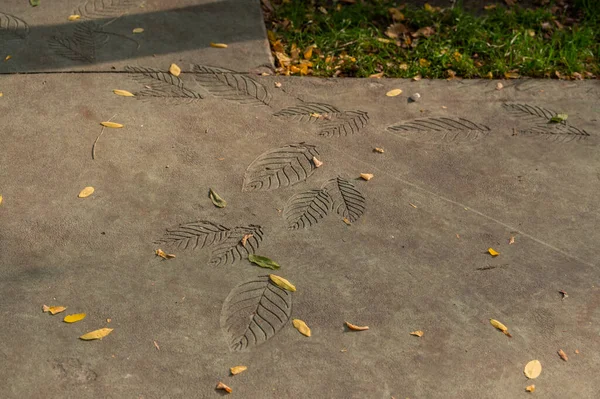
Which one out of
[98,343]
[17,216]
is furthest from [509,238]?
[17,216]

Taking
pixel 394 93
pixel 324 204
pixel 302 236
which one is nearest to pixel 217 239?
pixel 302 236

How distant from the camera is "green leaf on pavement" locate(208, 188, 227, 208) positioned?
3.01 metres

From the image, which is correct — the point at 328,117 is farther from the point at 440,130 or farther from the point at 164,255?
the point at 164,255

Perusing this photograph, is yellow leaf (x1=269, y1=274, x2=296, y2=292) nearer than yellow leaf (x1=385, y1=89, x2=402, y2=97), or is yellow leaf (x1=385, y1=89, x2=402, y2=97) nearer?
yellow leaf (x1=269, y1=274, x2=296, y2=292)

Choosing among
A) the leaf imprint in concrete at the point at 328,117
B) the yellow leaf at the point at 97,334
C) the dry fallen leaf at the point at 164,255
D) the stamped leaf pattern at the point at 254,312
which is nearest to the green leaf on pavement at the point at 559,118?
the leaf imprint in concrete at the point at 328,117

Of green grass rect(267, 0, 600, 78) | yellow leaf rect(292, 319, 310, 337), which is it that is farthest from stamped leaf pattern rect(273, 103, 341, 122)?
yellow leaf rect(292, 319, 310, 337)

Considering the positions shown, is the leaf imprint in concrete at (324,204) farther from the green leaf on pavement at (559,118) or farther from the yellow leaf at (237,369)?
the green leaf on pavement at (559,118)

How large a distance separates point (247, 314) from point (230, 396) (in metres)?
0.36

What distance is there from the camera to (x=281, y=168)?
3232 mm

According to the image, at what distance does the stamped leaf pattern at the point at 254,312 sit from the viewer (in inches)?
97.7

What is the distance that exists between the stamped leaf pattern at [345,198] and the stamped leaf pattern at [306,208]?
0.03 m

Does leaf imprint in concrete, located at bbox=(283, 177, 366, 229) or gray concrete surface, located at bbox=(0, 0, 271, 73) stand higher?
gray concrete surface, located at bbox=(0, 0, 271, 73)

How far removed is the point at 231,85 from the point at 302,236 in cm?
118

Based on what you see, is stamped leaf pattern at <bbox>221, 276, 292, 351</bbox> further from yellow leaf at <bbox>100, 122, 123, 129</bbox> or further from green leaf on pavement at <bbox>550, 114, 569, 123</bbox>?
green leaf on pavement at <bbox>550, 114, 569, 123</bbox>
